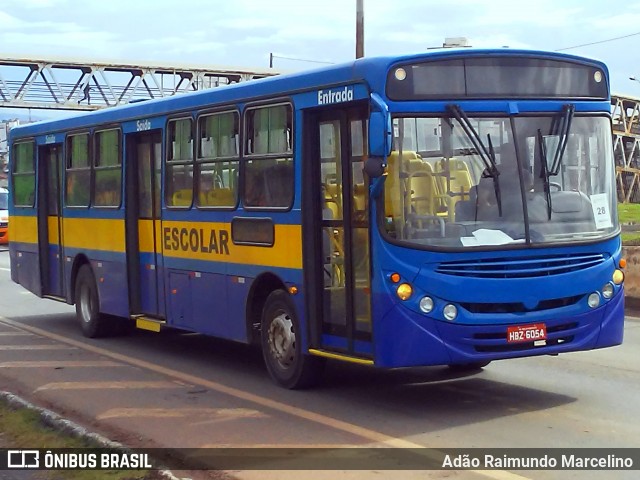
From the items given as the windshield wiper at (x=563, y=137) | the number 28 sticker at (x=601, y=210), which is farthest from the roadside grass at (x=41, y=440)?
the number 28 sticker at (x=601, y=210)

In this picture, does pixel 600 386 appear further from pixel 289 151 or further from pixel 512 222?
pixel 289 151

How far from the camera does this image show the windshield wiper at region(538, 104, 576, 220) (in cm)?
897

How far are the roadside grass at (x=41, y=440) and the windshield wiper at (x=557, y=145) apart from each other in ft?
12.9

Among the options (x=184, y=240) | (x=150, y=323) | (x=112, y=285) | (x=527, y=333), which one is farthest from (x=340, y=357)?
(x=112, y=285)

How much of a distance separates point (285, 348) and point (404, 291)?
6.66 feet

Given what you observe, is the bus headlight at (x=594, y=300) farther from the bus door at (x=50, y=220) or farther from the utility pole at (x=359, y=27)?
the utility pole at (x=359, y=27)

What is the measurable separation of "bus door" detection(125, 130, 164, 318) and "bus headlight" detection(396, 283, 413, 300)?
→ 4811mm

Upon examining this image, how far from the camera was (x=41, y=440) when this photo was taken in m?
8.48

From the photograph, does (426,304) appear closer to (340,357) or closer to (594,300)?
(340,357)

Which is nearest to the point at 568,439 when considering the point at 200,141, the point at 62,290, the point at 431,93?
the point at 431,93

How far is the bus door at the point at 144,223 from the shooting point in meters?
13.1

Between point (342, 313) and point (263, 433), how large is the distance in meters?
1.46

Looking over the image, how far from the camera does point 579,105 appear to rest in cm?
930

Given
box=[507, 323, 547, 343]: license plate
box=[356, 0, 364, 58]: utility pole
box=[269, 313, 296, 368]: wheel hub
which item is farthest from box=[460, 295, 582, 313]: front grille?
box=[356, 0, 364, 58]: utility pole
